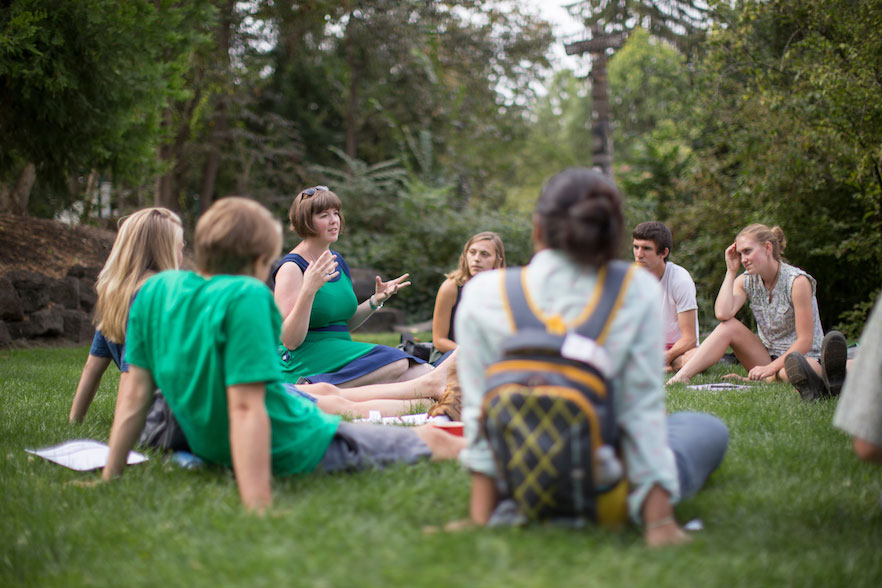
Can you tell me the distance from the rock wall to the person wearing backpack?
27.3 ft

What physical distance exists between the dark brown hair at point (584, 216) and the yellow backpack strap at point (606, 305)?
0.06 metres

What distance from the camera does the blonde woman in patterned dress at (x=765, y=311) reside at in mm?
5902

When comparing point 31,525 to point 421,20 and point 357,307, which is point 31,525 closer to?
point 357,307

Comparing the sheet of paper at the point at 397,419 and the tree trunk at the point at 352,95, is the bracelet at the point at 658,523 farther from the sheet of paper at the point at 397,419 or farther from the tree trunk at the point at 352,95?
the tree trunk at the point at 352,95

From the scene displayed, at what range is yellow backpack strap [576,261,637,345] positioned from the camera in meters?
2.30

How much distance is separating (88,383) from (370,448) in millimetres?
2028

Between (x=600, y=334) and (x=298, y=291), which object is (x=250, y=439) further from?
(x=298, y=291)

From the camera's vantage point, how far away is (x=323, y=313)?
534 cm

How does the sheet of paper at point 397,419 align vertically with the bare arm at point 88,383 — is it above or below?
below

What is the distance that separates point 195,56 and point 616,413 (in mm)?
14565

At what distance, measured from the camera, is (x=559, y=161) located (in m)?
38.3

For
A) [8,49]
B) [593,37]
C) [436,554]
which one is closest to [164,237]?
[436,554]

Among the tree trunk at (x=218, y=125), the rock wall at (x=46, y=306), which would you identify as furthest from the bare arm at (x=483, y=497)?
the tree trunk at (x=218, y=125)

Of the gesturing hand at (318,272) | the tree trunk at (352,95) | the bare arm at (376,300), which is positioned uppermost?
the tree trunk at (352,95)
